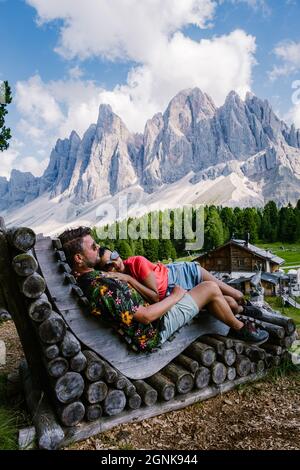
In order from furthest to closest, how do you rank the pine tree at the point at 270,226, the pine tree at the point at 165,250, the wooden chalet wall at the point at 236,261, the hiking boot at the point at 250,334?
the pine tree at the point at 270,226
the pine tree at the point at 165,250
the wooden chalet wall at the point at 236,261
the hiking boot at the point at 250,334

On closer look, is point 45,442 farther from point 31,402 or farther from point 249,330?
point 249,330

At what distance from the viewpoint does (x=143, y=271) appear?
4508 mm

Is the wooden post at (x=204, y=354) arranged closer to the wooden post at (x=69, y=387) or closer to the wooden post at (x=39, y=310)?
the wooden post at (x=69, y=387)

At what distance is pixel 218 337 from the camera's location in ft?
16.7

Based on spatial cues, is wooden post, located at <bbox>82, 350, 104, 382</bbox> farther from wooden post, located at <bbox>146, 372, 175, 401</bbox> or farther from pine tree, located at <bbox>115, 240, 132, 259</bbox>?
pine tree, located at <bbox>115, 240, 132, 259</bbox>

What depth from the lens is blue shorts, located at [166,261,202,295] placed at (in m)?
5.25

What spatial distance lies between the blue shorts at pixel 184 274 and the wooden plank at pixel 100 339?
84cm

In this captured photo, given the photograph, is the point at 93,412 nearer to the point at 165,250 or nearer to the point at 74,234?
A: the point at 74,234

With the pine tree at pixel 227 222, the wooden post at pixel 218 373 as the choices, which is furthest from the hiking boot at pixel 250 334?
the pine tree at pixel 227 222

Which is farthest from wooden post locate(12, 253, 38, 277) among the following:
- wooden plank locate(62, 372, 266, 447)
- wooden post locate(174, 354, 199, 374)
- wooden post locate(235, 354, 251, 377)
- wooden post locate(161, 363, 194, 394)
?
wooden post locate(235, 354, 251, 377)

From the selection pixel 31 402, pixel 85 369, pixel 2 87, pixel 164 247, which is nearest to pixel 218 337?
pixel 85 369

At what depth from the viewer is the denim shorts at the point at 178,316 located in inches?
176

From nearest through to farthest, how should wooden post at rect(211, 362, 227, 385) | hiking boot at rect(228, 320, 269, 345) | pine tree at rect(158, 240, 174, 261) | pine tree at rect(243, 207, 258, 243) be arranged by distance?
wooden post at rect(211, 362, 227, 385) < hiking boot at rect(228, 320, 269, 345) < pine tree at rect(158, 240, 174, 261) < pine tree at rect(243, 207, 258, 243)
